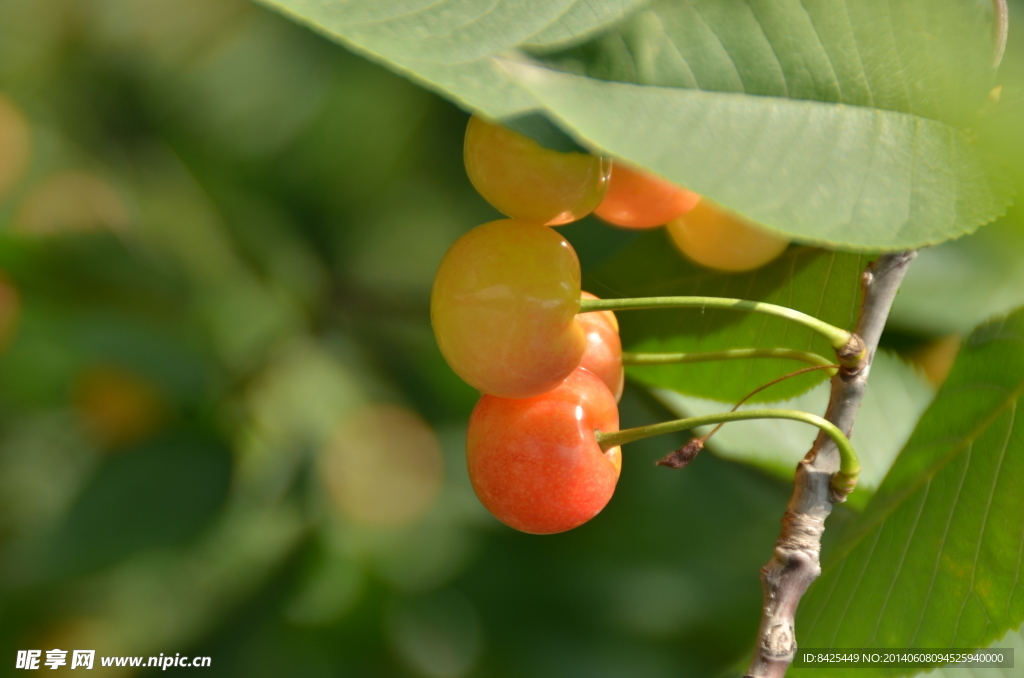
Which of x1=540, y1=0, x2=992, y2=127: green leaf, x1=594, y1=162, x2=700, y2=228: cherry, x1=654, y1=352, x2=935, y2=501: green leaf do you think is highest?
x1=540, y1=0, x2=992, y2=127: green leaf

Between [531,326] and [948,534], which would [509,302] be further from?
[948,534]

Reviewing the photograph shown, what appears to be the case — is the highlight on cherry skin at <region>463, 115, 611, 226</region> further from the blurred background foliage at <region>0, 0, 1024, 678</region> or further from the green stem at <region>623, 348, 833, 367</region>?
the blurred background foliage at <region>0, 0, 1024, 678</region>

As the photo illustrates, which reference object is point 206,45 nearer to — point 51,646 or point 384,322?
point 384,322

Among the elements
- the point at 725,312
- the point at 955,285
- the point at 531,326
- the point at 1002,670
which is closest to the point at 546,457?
the point at 531,326

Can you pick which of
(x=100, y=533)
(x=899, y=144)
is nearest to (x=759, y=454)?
(x=899, y=144)

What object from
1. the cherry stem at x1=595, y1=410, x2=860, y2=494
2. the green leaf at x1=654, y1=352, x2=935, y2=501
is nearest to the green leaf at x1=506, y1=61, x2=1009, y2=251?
the cherry stem at x1=595, y1=410, x2=860, y2=494

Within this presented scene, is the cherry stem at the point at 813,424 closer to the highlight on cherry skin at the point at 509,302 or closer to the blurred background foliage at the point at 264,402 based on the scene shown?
the highlight on cherry skin at the point at 509,302
